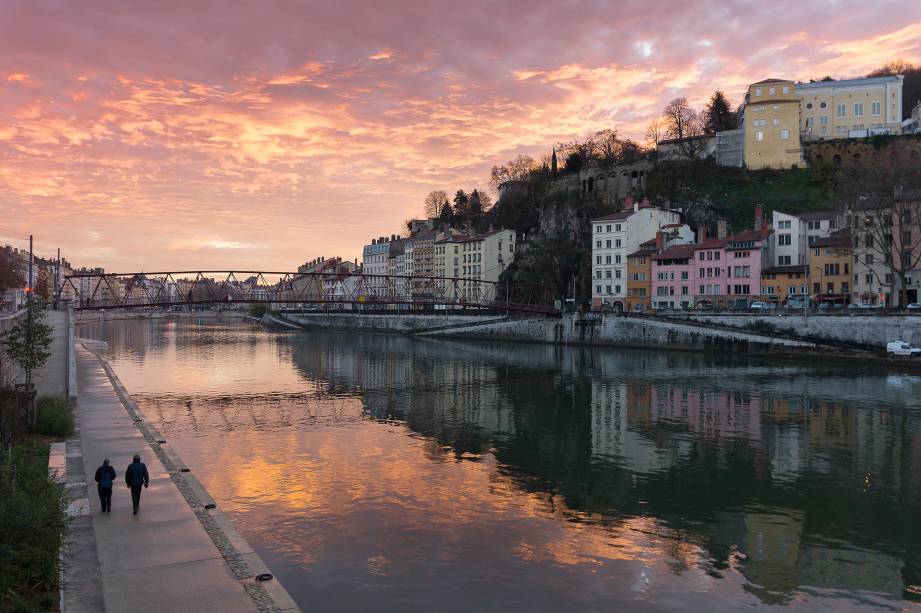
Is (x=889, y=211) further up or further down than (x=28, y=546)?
further up

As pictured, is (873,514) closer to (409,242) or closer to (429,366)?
(429,366)

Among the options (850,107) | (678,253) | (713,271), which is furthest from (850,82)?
(713,271)

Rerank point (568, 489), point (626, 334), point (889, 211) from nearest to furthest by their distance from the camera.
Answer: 1. point (568, 489)
2. point (889, 211)
3. point (626, 334)

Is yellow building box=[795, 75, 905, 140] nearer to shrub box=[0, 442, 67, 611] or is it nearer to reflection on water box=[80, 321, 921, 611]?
reflection on water box=[80, 321, 921, 611]

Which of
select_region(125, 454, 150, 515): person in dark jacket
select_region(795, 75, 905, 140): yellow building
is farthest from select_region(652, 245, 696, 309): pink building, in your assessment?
select_region(125, 454, 150, 515): person in dark jacket

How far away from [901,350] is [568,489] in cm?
4725

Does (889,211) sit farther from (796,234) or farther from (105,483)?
(105,483)

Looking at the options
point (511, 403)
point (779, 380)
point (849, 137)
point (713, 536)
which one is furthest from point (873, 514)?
point (849, 137)

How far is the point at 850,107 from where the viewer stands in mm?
102250

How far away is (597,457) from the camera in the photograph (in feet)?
85.0

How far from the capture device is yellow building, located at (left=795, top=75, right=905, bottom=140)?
10006 cm

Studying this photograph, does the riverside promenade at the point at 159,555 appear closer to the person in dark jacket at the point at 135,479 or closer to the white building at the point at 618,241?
the person in dark jacket at the point at 135,479

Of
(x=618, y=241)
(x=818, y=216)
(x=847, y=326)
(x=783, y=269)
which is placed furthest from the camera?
(x=618, y=241)

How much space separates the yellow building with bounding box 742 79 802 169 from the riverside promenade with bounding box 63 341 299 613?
103 m
